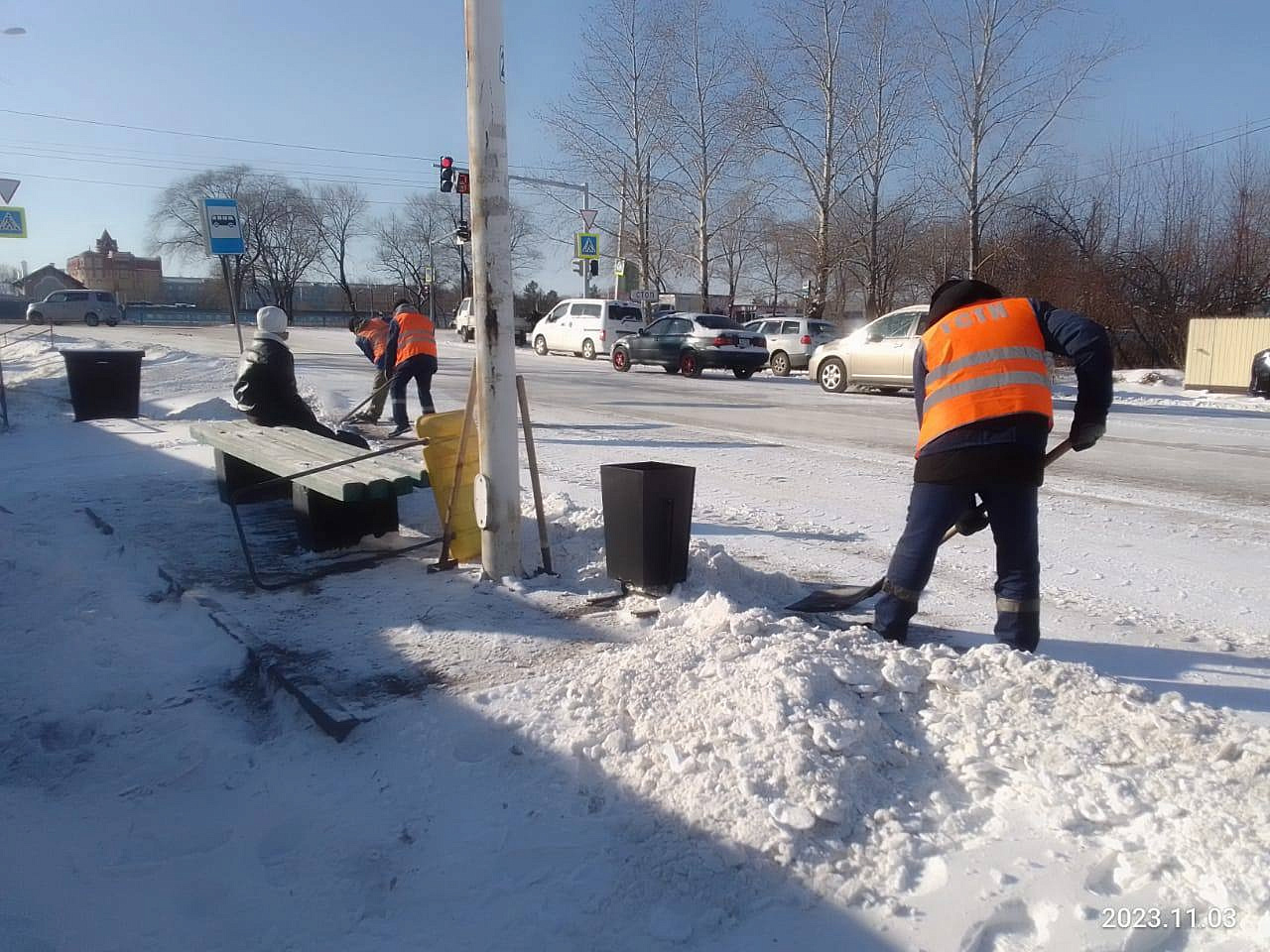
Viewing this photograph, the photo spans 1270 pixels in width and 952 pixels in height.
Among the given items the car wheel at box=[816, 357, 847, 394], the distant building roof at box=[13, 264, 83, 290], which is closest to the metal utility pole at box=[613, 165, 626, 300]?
the car wheel at box=[816, 357, 847, 394]

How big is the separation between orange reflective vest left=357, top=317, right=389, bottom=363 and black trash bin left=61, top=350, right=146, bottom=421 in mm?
2822

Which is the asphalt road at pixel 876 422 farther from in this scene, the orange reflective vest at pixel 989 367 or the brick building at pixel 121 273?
the brick building at pixel 121 273

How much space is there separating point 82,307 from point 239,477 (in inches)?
1890

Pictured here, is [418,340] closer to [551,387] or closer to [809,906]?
[551,387]

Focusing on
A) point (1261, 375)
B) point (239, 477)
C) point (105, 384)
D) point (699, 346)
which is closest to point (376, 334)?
point (105, 384)

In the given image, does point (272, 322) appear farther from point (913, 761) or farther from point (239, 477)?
point (913, 761)

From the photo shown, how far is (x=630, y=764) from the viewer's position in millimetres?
3006

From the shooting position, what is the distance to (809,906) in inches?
96.0

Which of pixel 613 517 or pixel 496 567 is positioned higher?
pixel 613 517

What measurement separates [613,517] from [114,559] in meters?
3.31

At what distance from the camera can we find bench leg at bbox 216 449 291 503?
702cm

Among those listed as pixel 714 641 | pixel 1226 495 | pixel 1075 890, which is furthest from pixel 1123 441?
pixel 1075 890

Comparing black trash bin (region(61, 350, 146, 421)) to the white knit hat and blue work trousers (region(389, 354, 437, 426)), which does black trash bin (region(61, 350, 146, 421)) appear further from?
the white knit hat

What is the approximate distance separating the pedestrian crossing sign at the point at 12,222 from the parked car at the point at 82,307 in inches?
1386
